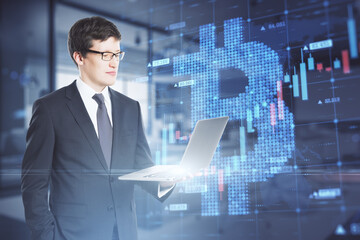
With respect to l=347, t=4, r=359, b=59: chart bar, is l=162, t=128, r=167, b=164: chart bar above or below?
below

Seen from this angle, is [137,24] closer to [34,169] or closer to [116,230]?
[34,169]

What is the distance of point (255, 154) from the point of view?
1.68 m

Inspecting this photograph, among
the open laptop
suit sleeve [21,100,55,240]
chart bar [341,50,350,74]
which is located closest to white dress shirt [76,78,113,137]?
suit sleeve [21,100,55,240]

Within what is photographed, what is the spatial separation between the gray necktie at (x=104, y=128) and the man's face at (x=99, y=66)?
3.4 inches

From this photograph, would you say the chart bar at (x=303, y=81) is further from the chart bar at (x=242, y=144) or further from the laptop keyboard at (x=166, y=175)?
the laptop keyboard at (x=166, y=175)

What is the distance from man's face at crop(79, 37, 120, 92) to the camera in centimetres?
160

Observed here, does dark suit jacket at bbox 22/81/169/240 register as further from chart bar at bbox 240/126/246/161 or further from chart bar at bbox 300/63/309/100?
chart bar at bbox 300/63/309/100

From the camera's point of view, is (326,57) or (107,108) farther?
(107,108)

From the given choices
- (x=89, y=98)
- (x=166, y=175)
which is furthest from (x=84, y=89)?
(x=166, y=175)

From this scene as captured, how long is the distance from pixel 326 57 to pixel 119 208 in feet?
4.34

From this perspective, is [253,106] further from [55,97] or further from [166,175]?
[55,97]

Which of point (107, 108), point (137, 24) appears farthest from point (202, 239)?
point (137, 24)

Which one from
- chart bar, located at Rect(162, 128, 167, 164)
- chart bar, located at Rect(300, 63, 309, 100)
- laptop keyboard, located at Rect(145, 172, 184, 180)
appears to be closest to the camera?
laptop keyboard, located at Rect(145, 172, 184, 180)
